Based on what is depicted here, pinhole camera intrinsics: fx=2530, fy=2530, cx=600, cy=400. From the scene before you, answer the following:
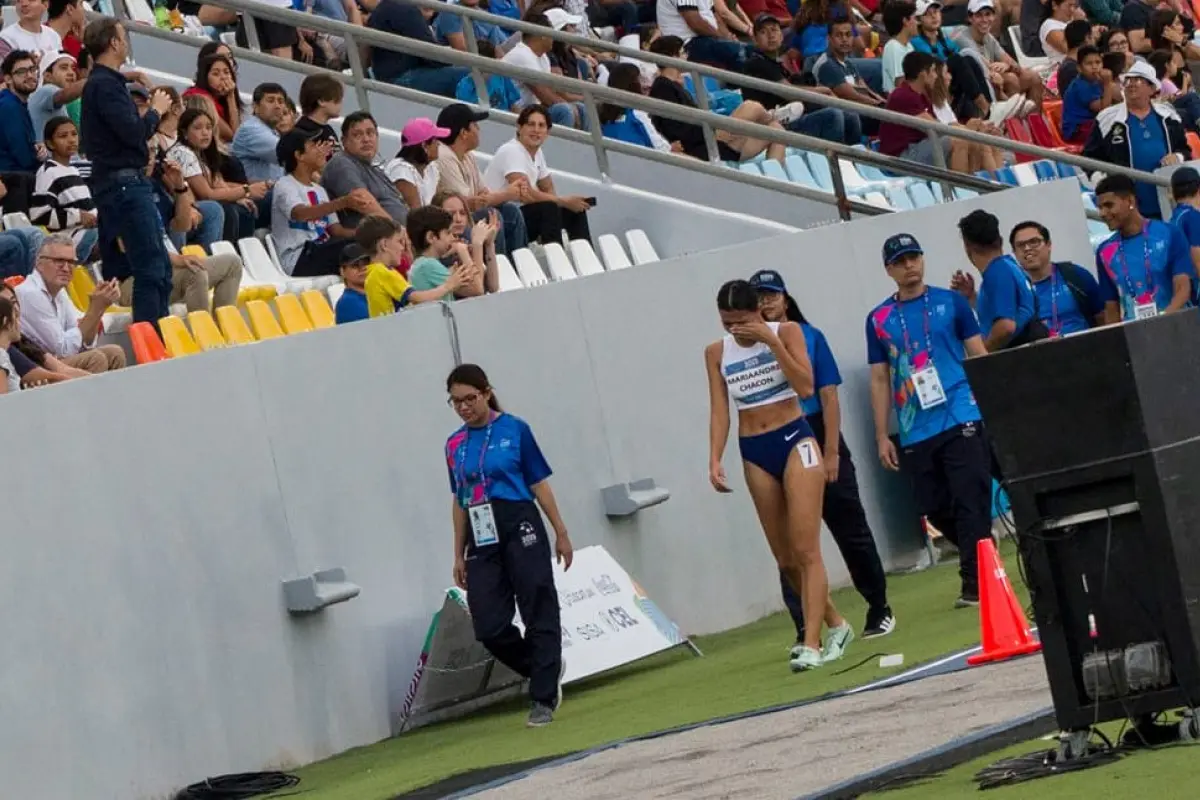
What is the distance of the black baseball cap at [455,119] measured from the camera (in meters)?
17.8

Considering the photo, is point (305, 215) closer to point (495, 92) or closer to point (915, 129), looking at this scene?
point (495, 92)

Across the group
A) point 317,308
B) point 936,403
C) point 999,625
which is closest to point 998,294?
point 936,403

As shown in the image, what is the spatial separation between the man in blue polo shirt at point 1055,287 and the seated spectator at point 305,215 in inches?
171

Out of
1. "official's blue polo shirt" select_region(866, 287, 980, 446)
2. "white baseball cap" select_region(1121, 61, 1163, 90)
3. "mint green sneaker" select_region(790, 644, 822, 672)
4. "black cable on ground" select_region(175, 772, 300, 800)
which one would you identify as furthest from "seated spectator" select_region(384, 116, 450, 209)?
"white baseball cap" select_region(1121, 61, 1163, 90)

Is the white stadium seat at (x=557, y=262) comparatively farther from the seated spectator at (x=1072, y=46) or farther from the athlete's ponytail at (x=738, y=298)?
the seated spectator at (x=1072, y=46)

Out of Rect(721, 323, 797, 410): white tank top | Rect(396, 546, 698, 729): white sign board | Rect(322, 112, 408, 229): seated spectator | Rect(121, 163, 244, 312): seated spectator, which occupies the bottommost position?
Result: Rect(396, 546, 698, 729): white sign board

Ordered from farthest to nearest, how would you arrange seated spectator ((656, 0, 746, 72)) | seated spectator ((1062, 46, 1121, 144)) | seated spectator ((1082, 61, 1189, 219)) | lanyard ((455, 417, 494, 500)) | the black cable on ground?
seated spectator ((1062, 46, 1121, 144))
seated spectator ((656, 0, 746, 72))
seated spectator ((1082, 61, 1189, 219))
lanyard ((455, 417, 494, 500))
the black cable on ground

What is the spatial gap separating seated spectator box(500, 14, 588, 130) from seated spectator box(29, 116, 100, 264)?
18.3 feet

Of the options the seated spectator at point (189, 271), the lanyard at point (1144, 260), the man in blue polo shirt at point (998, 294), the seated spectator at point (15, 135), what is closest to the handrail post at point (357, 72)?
the seated spectator at point (15, 135)

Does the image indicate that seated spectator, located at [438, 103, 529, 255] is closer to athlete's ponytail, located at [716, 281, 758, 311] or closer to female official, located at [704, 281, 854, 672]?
female official, located at [704, 281, 854, 672]

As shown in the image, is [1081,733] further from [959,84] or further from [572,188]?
[959,84]

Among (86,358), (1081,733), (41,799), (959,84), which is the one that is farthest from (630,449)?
(959,84)

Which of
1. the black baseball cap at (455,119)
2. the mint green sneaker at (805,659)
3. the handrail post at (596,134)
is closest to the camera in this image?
the mint green sneaker at (805,659)

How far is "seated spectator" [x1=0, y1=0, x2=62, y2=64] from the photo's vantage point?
57.8 ft
